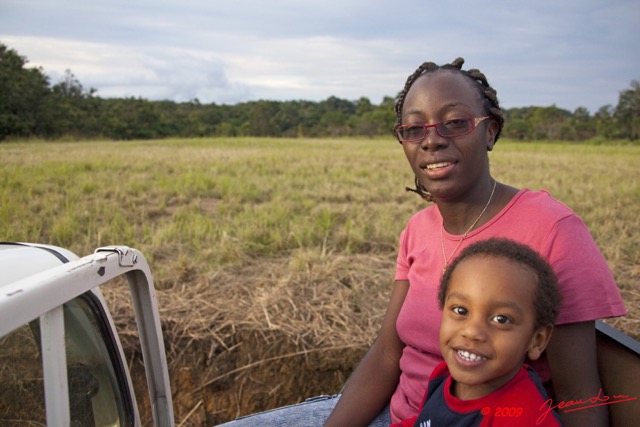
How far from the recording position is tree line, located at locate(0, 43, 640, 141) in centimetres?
3001

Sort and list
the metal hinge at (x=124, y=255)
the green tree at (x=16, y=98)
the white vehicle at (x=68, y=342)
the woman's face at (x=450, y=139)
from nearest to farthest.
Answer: the white vehicle at (x=68, y=342) → the metal hinge at (x=124, y=255) → the woman's face at (x=450, y=139) → the green tree at (x=16, y=98)

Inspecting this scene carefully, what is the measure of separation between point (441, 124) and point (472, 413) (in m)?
0.90

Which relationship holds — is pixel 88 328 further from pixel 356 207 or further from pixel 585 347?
pixel 356 207

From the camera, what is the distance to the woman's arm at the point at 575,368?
1600 mm

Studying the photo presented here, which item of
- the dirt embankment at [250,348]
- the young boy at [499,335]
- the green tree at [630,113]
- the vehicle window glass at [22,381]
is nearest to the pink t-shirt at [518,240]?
the young boy at [499,335]

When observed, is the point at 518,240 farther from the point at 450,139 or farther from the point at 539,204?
the point at 450,139

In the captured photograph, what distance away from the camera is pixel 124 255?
1560 mm

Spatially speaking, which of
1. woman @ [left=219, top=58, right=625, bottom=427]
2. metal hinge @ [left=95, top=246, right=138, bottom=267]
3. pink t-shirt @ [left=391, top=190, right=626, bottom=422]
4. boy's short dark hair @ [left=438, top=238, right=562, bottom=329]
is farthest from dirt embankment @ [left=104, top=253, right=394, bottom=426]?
boy's short dark hair @ [left=438, top=238, right=562, bottom=329]

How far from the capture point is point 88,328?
59.4 inches

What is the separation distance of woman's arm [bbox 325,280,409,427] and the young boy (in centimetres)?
50

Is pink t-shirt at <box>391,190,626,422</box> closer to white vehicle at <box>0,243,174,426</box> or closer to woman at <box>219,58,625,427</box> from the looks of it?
woman at <box>219,58,625,427</box>

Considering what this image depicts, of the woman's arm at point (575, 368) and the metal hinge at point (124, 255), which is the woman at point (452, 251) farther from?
the metal hinge at point (124, 255)

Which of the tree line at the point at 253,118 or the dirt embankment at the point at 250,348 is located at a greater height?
the tree line at the point at 253,118

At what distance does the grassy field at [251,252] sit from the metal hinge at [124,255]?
89.7 inches
